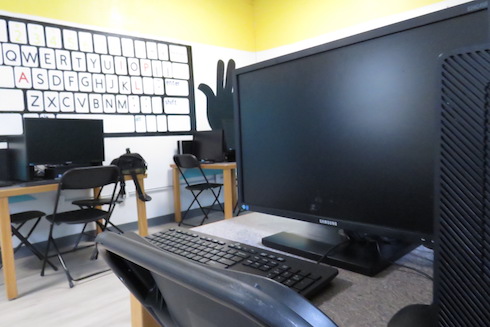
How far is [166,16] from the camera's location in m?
4.02

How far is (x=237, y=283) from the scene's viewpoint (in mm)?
280

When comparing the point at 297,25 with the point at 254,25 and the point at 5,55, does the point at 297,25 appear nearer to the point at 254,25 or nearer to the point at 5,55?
the point at 254,25

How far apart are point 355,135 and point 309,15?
13.9 ft

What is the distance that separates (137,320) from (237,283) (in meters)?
0.66

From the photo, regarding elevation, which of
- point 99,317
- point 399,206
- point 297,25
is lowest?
point 99,317

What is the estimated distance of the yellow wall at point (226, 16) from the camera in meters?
3.39

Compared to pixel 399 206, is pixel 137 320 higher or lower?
lower

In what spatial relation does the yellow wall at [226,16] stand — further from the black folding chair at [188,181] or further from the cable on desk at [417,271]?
the cable on desk at [417,271]

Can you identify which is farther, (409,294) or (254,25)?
(254,25)

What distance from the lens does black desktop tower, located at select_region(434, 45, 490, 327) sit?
0.31m

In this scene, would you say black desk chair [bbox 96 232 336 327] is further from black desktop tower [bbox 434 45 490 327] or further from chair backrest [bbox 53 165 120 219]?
chair backrest [bbox 53 165 120 219]

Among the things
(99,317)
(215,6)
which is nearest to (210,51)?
(215,6)

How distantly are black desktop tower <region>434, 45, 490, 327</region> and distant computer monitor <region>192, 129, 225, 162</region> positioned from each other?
11.8 feet

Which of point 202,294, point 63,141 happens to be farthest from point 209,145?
point 202,294
